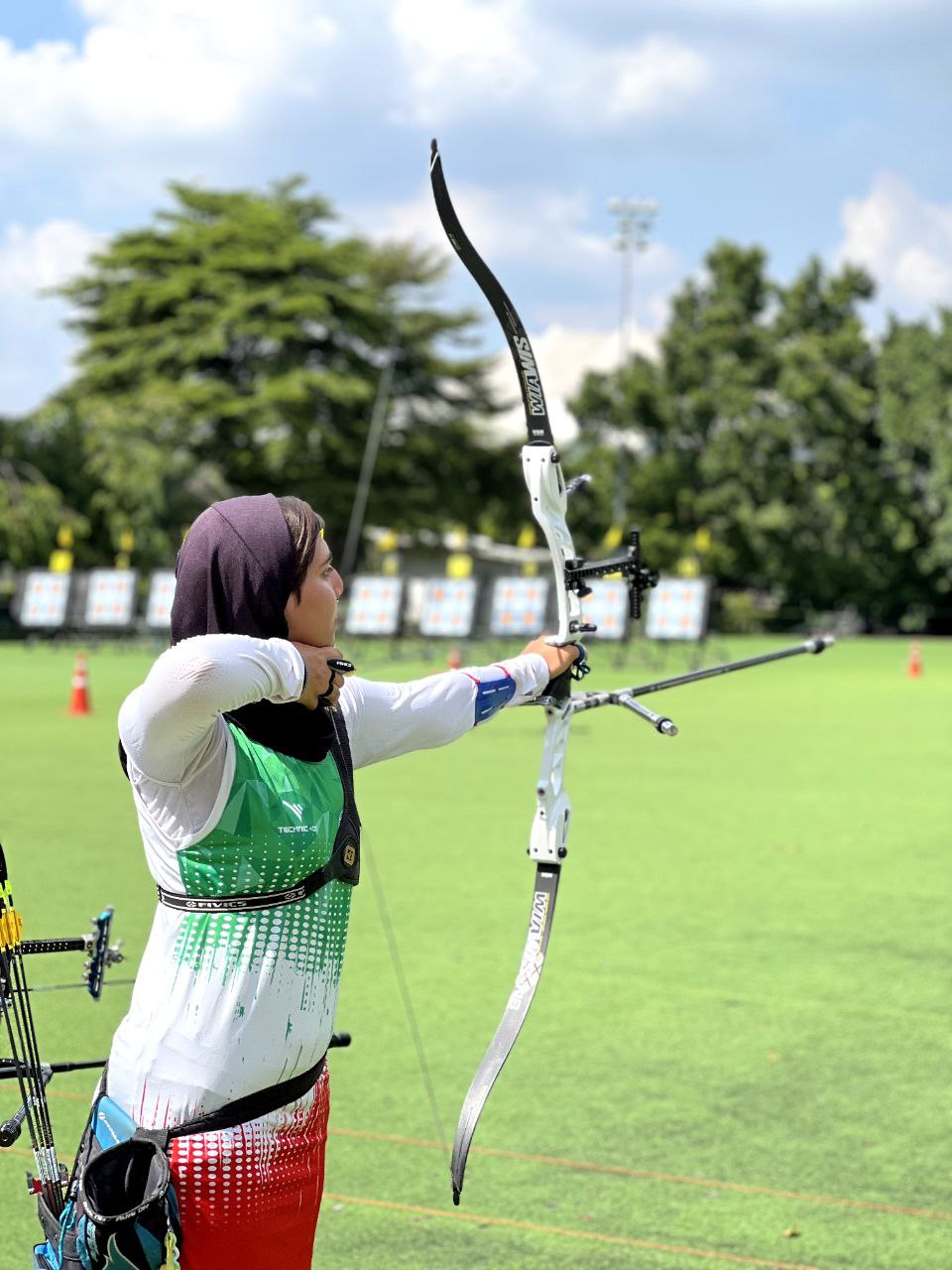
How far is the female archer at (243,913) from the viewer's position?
1.94m

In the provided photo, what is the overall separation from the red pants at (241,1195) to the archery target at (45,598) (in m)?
27.0

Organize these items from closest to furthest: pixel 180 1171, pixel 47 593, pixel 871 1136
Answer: pixel 180 1171
pixel 871 1136
pixel 47 593

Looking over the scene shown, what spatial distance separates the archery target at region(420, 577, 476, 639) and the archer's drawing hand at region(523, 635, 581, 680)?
23.0m

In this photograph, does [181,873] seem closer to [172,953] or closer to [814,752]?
[172,953]

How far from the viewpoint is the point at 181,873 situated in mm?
1983

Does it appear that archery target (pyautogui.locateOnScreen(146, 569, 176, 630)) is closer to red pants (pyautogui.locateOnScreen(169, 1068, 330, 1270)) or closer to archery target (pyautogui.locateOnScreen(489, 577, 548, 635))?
archery target (pyautogui.locateOnScreen(489, 577, 548, 635))

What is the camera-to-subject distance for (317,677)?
6.29ft

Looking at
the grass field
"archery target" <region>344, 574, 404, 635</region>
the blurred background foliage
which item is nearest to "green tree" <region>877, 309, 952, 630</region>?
the blurred background foliage

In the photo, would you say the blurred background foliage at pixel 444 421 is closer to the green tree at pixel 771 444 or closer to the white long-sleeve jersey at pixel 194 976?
the green tree at pixel 771 444

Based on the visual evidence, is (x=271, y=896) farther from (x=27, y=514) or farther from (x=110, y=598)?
(x=27, y=514)

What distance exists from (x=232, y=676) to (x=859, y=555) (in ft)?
140

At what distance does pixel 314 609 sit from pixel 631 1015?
3.62m

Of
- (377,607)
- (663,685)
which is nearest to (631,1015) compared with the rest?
(663,685)

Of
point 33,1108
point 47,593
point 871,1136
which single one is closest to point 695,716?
point 871,1136
